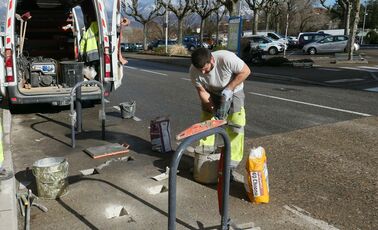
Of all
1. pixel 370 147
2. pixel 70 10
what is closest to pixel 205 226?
pixel 370 147

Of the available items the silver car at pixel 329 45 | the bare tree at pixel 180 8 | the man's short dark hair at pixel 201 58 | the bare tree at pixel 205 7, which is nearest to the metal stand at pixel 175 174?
the man's short dark hair at pixel 201 58

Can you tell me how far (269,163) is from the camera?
5328 mm

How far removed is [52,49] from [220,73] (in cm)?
723

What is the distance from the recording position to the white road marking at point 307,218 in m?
3.65

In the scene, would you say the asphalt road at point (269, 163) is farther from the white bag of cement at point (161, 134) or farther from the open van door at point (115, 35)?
the open van door at point (115, 35)

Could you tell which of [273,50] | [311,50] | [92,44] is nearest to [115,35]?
[92,44]

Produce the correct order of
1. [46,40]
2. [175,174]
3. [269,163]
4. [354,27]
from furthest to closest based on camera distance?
[354,27]
[46,40]
[269,163]
[175,174]

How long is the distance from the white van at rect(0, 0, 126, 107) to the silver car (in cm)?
2449

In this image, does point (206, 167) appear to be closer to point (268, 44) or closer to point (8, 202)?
point (8, 202)

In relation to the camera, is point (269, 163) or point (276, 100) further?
point (276, 100)

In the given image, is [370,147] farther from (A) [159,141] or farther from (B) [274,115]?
(A) [159,141]

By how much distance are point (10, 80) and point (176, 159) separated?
567 centimetres

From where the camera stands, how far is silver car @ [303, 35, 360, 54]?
30.5 metres

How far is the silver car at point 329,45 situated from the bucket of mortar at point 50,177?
1164 inches
